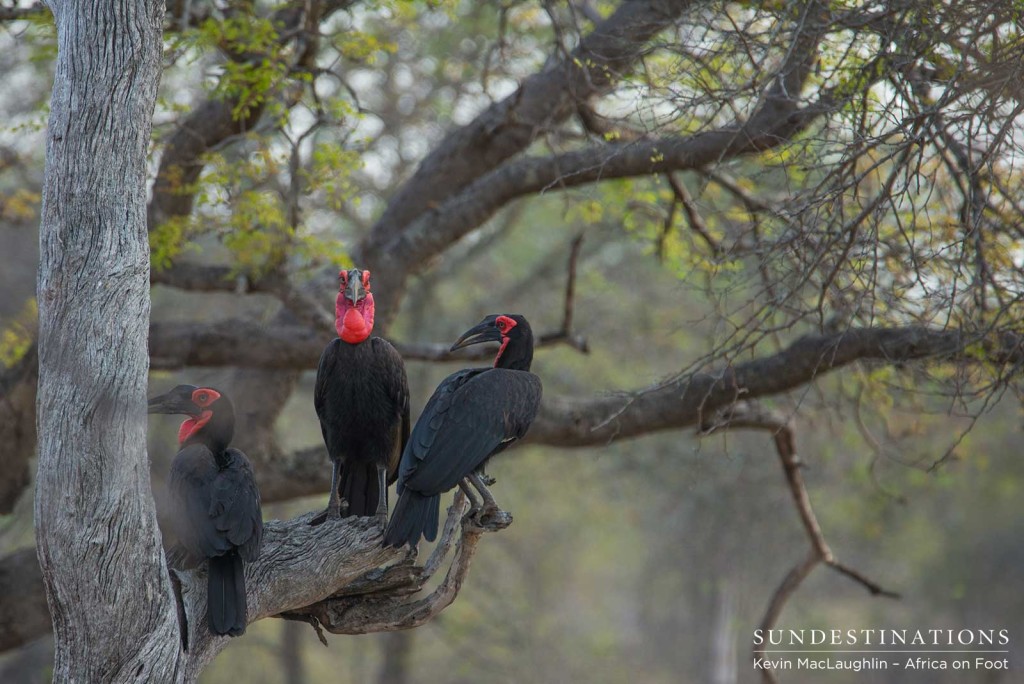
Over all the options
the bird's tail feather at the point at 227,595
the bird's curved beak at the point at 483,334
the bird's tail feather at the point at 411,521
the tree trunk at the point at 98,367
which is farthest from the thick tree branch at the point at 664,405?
the tree trunk at the point at 98,367

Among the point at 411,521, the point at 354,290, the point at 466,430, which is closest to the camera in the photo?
the point at 411,521

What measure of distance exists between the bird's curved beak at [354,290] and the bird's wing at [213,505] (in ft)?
2.81

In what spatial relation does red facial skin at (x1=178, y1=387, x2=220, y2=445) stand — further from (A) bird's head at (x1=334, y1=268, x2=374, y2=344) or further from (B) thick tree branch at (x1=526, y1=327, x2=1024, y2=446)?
(B) thick tree branch at (x1=526, y1=327, x2=1024, y2=446)

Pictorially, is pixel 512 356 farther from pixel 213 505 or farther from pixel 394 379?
pixel 213 505

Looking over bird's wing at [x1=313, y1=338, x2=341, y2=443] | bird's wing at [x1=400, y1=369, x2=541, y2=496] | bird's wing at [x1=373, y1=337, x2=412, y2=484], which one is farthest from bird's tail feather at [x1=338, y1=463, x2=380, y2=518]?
bird's wing at [x1=400, y1=369, x2=541, y2=496]

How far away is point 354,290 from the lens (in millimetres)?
4688

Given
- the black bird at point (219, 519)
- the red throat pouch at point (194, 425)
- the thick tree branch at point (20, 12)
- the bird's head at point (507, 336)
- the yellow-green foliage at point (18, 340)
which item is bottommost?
the black bird at point (219, 519)

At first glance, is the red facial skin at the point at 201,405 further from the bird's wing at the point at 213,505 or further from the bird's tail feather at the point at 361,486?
the bird's tail feather at the point at 361,486

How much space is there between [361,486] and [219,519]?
1031 mm

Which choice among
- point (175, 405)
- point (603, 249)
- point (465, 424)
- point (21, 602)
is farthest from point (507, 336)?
point (603, 249)

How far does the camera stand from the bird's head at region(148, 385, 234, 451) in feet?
15.7

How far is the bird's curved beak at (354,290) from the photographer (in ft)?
15.3

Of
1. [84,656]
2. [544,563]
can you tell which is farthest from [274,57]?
[544,563]

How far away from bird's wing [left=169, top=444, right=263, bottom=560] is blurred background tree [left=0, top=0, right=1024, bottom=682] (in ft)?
4.46
